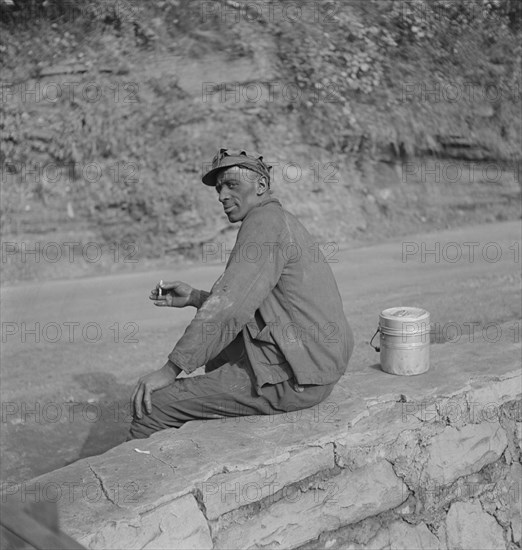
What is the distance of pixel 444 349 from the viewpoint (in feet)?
15.7

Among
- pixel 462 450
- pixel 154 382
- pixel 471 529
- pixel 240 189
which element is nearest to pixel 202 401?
pixel 154 382

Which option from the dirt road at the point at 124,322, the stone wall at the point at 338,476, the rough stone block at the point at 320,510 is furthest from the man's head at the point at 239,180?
the dirt road at the point at 124,322

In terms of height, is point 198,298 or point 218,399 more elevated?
point 198,298

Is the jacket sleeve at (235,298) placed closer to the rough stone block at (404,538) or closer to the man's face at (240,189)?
the man's face at (240,189)

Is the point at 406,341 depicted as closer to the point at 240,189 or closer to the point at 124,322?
the point at 240,189

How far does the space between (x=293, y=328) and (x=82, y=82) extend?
9.74 metres

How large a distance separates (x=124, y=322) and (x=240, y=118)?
17.0 feet

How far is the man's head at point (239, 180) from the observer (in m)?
3.68

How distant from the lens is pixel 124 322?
26.0ft

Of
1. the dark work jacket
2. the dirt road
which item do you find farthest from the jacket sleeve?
the dirt road

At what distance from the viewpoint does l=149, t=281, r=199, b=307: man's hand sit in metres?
3.98

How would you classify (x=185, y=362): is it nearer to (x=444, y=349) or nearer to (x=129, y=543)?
(x=129, y=543)

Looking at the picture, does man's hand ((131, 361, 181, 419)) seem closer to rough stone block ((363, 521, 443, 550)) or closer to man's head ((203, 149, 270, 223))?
man's head ((203, 149, 270, 223))

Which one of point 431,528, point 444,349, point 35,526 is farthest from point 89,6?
point 35,526
